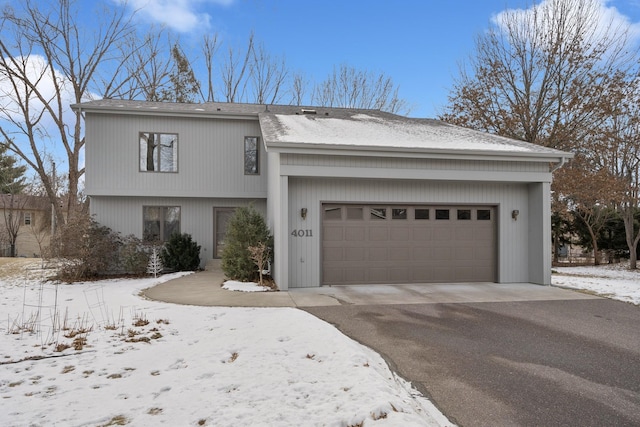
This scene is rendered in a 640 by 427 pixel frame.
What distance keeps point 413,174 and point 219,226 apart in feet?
23.8

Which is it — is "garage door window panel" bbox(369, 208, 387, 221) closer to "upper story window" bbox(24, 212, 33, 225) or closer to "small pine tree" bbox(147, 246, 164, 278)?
"small pine tree" bbox(147, 246, 164, 278)

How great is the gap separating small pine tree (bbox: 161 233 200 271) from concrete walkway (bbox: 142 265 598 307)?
2.42 metres

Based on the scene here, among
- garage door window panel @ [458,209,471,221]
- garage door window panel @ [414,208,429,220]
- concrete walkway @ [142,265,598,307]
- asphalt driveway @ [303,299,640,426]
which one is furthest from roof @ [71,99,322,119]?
asphalt driveway @ [303,299,640,426]

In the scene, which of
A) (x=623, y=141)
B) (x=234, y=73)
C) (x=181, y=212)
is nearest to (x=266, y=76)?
(x=234, y=73)

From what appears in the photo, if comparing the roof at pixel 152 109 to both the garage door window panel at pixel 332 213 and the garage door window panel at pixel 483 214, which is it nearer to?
the garage door window panel at pixel 332 213

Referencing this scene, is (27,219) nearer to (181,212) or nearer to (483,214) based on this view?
(181,212)

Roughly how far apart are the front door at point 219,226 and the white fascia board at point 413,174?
5.52 m

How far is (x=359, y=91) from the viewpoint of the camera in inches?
994

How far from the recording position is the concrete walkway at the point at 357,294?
24.8 ft

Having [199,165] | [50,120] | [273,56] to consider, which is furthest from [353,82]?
[50,120]

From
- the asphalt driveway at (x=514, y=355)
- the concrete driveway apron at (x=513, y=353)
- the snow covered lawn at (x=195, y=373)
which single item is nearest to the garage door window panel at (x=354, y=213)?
the concrete driveway apron at (x=513, y=353)

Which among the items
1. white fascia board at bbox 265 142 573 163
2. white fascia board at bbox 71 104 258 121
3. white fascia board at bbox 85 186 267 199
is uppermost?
white fascia board at bbox 71 104 258 121

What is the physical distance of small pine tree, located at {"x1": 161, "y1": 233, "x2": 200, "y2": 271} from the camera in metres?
12.4

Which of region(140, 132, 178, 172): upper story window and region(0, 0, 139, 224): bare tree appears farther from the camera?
region(0, 0, 139, 224): bare tree
